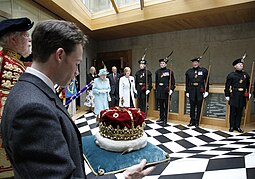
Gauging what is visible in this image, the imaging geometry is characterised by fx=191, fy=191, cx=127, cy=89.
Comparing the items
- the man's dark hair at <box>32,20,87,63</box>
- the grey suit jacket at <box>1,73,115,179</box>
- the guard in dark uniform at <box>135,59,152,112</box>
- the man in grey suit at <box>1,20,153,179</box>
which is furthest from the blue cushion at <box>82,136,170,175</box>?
the guard in dark uniform at <box>135,59,152,112</box>

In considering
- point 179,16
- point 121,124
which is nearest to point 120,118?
point 121,124

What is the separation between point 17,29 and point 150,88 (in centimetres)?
361

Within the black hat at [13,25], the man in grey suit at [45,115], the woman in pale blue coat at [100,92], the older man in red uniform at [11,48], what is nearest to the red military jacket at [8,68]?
the older man in red uniform at [11,48]

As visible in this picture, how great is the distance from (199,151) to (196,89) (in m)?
1.77

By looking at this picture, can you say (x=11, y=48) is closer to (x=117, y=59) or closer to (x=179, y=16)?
(x=179, y=16)

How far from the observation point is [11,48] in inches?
48.8

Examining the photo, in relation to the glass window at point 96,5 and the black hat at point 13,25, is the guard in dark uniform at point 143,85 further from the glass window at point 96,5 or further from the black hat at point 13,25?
the black hat at point 13,25

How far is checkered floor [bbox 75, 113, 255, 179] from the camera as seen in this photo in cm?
152

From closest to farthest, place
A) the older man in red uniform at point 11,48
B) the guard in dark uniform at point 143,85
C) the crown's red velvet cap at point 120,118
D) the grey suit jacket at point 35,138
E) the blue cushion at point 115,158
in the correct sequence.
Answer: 1. the grey suit jacket at point 35,138
2. the blue cushion at point 115,158
3. the older man in red uniform at point 11,48
4. the crown's red velvet cap at point 120,118
5. the guard in dark uniform at point 143,85

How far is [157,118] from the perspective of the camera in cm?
469

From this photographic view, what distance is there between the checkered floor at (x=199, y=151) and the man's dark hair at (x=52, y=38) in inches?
19.3

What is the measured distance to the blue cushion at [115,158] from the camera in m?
1.05

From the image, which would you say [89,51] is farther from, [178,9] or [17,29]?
[17,29]

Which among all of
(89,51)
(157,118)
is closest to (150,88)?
(157,118)
